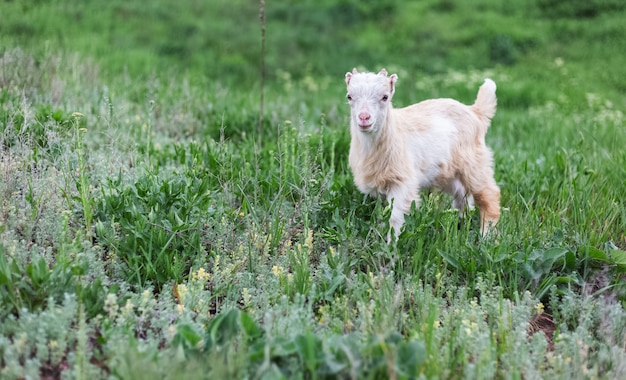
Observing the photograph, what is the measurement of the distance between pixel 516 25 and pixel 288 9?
4.38 meters

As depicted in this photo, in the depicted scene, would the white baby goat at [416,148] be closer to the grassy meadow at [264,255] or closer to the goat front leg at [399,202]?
the goat front leg at [399,202]

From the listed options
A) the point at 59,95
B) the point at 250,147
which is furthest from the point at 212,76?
the point at 250,147

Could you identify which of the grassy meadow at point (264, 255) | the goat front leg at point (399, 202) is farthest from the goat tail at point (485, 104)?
the goat front leg at point (399, 202)

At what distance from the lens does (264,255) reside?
4.15 metres

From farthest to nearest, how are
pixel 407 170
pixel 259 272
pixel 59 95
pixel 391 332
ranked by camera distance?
pixel 59 95 < pixel 407 170 < pixel 259 272 < pixel 391 332

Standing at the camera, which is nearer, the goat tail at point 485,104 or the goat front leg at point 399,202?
the goat front leg at point 399,202

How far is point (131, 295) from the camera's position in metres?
3.56

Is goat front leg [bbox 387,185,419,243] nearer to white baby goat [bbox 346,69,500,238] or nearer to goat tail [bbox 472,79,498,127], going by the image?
white baby goat [bbox 346,69,500,238]

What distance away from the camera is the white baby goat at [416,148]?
177 inches

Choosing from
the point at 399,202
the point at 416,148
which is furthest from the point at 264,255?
the point at 416,148

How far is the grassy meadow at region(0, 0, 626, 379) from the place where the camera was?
3.04 m

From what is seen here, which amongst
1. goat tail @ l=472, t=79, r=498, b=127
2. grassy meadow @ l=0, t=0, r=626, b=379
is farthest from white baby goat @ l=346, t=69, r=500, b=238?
grassy meadow @ l=0, t=0, r=626, b=379

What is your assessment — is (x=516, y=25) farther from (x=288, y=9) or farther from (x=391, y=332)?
(x=391, y=332)

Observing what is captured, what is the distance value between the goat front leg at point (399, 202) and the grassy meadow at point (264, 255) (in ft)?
0.44
